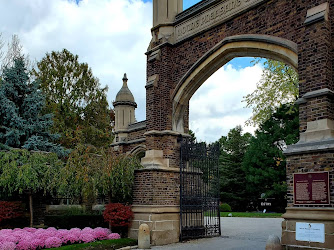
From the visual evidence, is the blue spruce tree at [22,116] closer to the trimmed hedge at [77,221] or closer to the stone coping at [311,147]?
the trimmed hedge at [77,221]

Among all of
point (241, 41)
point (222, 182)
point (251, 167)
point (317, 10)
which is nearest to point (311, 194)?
point (317, 10)

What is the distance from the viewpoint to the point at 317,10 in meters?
8.87

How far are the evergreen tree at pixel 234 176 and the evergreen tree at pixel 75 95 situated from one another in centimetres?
1280

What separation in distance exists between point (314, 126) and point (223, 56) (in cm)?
415

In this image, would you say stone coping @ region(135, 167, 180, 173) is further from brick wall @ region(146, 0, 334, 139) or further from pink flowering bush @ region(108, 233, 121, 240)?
pink flowering bush @ region(108, 233, 121, 240)

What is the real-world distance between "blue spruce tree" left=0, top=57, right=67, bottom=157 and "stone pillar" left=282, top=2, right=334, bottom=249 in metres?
11.7

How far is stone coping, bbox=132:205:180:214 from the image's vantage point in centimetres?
1188

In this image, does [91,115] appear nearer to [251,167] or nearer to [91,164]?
[251,167]

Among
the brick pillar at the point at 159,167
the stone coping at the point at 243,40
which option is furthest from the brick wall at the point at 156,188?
the stone coping at the point at 243,40

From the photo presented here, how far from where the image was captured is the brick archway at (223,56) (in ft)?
32.3

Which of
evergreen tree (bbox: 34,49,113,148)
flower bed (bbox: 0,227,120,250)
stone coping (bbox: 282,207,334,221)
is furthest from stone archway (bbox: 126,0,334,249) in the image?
evergreen tree (bbox: 34,49,113,148)

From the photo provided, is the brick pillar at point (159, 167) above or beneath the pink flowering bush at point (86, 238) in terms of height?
above

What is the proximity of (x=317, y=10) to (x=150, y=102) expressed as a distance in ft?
19.6

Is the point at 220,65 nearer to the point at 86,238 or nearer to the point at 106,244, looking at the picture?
the point at 106,244
